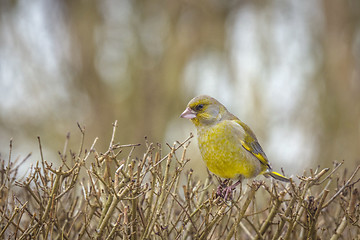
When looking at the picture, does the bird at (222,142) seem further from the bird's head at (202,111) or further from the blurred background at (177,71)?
the blurred background at (177,71)

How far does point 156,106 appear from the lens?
1184cm

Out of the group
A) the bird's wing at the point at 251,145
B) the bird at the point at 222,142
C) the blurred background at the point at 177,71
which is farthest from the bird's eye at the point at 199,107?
the blurred background at the point at 177,71

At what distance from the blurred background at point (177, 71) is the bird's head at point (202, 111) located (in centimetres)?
501

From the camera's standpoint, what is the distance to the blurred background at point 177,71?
31.5 feet

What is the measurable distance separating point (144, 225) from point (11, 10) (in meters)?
9.29

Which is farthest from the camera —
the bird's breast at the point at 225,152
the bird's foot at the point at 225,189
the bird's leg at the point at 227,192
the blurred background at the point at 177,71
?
the blurred background at the point at 177,71

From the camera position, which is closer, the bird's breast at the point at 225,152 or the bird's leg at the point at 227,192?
Answer: the bird's leg at the point at 227,192

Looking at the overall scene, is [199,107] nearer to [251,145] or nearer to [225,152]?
[225,152]

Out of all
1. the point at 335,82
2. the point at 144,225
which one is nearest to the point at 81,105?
the point at 335,82

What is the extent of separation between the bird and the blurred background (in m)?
4.86

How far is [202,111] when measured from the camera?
3.45 meters

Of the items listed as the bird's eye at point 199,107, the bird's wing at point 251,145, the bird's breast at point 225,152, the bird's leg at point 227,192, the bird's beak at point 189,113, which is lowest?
the bird's leg at point 227,192

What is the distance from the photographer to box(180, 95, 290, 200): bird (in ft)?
10.8

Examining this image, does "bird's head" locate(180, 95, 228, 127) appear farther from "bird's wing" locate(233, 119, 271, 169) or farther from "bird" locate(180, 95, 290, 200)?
"bird's wing" locate(233, 119, 271, 169)
